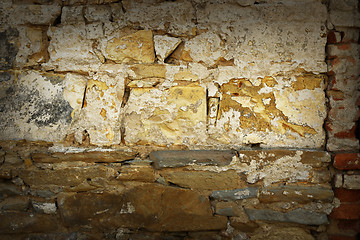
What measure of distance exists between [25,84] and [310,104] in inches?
70.7

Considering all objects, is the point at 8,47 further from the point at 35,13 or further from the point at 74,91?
the point at 74,91

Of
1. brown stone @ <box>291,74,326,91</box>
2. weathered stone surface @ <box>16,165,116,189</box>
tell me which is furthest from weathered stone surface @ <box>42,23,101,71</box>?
brown stone @ <box>291,74,326,91</box>

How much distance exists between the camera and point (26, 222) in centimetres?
155

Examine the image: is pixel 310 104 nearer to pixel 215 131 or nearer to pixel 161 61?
pixel 215 131

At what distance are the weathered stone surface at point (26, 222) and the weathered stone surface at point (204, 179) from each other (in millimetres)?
794

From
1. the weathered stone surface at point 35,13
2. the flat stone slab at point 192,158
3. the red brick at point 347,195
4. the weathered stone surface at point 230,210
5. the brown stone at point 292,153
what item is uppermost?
the weathered stone surface at point 35,13

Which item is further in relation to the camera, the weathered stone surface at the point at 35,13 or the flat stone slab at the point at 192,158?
the weathered stone surface at the point at 35,13

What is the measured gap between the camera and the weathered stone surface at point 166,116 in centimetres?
150

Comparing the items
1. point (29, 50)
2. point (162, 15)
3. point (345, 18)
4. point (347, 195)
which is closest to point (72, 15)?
point (29, 50)

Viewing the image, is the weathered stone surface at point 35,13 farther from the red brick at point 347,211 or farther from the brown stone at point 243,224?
the red brick at point 347,211

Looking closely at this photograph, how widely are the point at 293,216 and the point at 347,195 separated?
33 cm

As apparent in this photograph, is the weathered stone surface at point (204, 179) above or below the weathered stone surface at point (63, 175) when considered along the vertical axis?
above

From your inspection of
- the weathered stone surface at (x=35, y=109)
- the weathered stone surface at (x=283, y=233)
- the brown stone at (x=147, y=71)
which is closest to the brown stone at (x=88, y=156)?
the weathered stone surface at (x=35, y=109)

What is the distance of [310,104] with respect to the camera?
4.72ft
